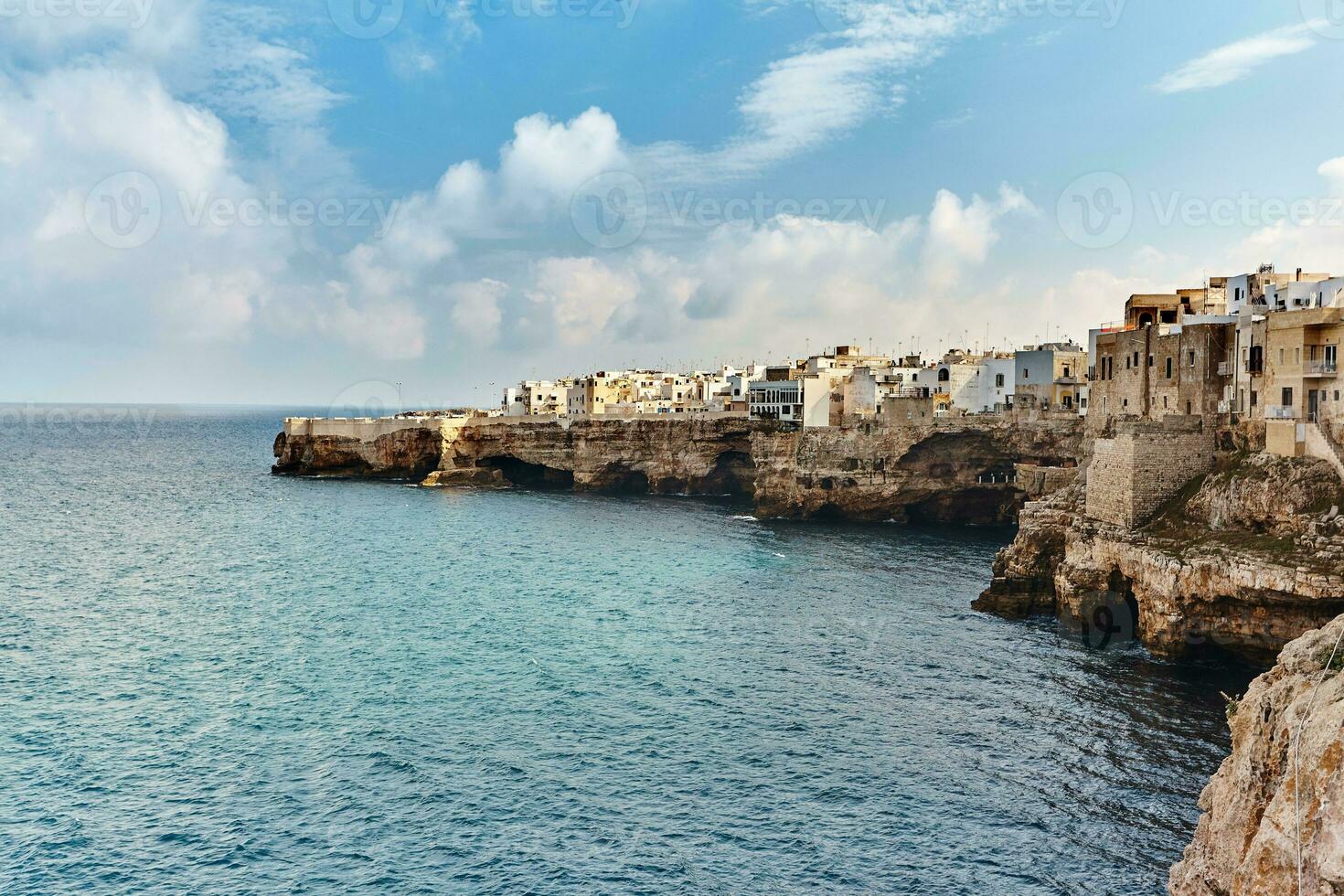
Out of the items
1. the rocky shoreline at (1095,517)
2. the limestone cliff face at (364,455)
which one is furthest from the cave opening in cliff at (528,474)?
the limestone cliff face at (364,455)

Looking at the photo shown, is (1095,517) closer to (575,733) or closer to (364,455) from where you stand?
(575,733)

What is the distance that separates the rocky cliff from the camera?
80.3m

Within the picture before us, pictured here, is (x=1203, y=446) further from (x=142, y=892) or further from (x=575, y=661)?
(x=142, y=892)

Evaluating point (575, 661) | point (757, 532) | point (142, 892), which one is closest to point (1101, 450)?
point (575, 661)

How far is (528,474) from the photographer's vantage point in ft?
398

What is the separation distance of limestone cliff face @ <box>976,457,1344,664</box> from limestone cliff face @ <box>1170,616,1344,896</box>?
2059 centimetres

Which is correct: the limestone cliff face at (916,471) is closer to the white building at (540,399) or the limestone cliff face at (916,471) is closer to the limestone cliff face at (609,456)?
the limestone cliff face at (609,456)

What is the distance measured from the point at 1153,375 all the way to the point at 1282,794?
42.3m

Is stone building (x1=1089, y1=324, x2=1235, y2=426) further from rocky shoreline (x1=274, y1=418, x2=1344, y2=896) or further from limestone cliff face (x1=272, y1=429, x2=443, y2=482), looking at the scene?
limestone cliff face (x1=272, y1=429, x2=443, y2=482)

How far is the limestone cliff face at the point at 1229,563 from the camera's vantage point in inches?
1430

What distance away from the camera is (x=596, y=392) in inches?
4988

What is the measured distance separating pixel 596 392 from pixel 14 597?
3101 inches

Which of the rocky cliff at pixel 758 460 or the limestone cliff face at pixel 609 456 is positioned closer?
the rocky cliff at pixel 758 460

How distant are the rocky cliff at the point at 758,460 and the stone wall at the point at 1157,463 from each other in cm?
2035
